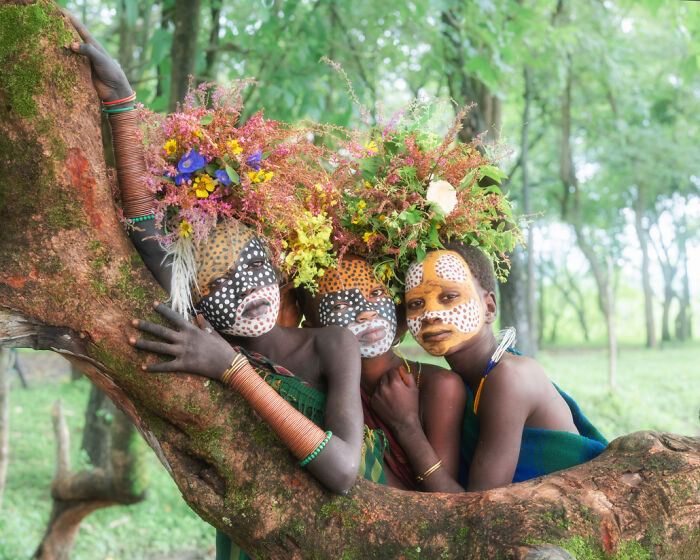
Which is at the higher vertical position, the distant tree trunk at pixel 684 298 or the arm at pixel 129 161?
the arm at pixel 129 161

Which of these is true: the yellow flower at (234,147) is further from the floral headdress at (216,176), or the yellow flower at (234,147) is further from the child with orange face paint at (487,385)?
the child with orange face paint at (487,385)

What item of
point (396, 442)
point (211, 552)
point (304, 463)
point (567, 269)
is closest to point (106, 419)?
point (211, 552)

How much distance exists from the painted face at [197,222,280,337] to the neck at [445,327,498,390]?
899 millimetres

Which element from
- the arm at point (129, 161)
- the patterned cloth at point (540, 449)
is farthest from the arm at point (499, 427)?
the arm at point (129, 161)

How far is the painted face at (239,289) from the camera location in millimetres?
2334

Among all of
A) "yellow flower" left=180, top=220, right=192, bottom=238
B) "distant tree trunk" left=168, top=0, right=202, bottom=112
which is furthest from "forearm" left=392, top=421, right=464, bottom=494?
"distant tree trunk" left=168, top=0, right=202, bottom=112

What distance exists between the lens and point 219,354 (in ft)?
6.80

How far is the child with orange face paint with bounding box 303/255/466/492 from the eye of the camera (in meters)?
2.63

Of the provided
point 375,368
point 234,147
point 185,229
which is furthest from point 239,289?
point 375,368

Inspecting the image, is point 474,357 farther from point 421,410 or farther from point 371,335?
point 371,335

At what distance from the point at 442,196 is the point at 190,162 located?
1085mm

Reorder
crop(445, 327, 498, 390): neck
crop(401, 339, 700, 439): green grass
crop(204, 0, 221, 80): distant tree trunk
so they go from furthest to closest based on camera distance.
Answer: crop(401, 339, 700, 439): green grass
crop(204, 0, 221, 80): distant tree trunk
crop(445, 327, 498, 390): neck

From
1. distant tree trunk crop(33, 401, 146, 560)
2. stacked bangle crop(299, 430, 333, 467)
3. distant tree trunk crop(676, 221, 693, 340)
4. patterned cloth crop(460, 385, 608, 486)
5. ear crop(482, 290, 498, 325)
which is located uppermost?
ear crop(482, 290, 498, 325)

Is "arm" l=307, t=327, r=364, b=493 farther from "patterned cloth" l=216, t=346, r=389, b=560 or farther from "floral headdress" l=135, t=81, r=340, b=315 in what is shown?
"floral headdress" l=135, t=81, r=340, b=315
